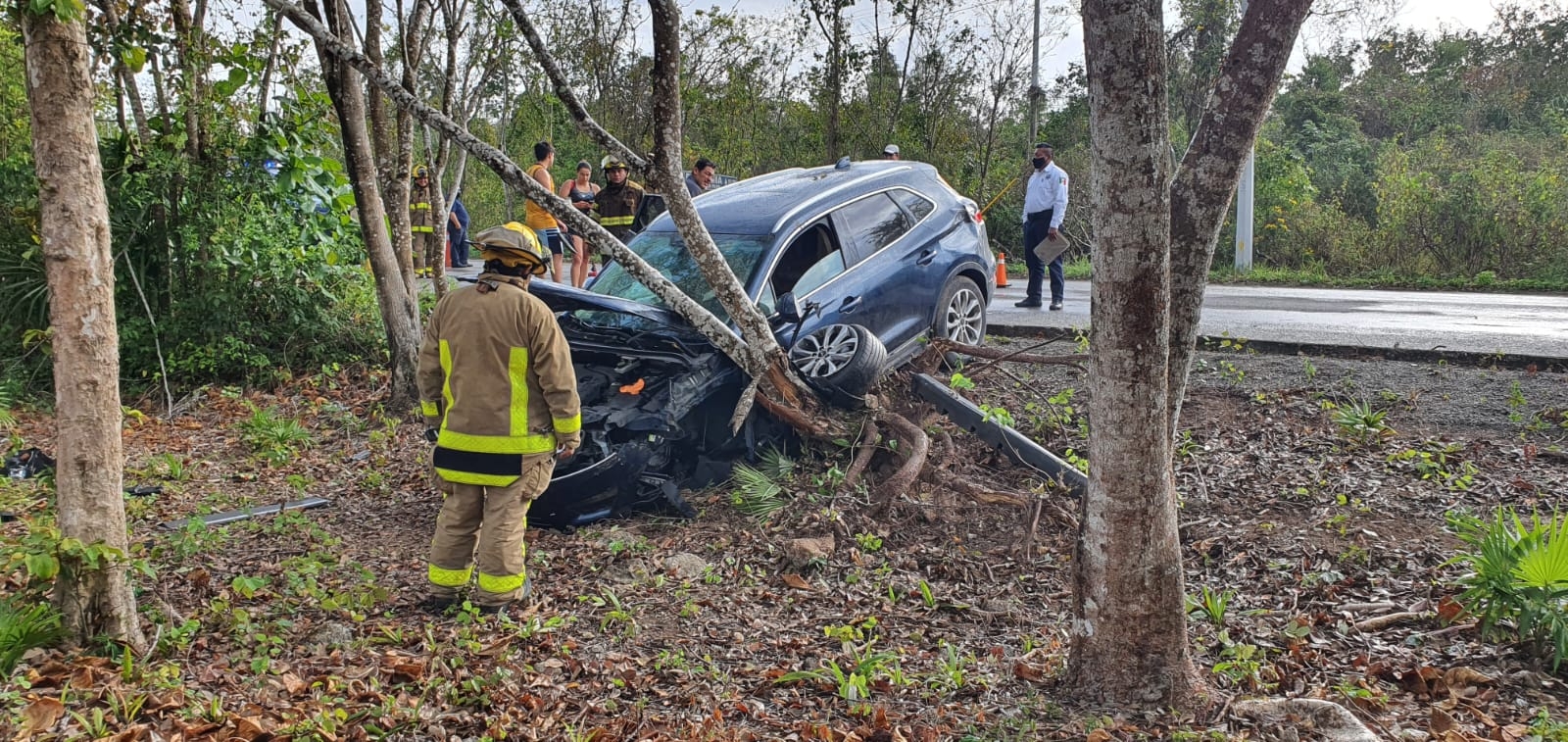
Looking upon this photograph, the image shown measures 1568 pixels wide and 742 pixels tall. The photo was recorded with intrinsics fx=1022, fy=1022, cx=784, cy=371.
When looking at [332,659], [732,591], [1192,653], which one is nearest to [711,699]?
[732,591]

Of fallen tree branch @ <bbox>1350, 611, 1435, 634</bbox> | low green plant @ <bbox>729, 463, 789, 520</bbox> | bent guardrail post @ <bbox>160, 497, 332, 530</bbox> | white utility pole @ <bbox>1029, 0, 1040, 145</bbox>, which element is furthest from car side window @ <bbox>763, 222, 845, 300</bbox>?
white utility pole @ <bbox>1029, 0, 1040, 145</bbox>

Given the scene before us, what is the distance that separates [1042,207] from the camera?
11.0 metres

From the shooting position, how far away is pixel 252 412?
26.2 feet

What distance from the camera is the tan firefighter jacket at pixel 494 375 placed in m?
4.50

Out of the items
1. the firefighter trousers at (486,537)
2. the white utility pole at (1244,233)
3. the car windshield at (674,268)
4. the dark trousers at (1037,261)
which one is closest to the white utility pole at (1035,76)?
Answer: the white utility pole at (1244,233)

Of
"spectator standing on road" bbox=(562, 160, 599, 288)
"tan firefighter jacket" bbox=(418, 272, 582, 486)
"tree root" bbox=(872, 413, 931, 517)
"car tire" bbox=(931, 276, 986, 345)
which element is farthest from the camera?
"spectator standing on road" bbox=(562, 160, 599, 288)

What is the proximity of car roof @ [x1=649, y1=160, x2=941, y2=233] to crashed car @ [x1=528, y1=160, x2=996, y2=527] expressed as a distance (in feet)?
0.05

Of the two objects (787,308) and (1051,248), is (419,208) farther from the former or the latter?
(787,308)

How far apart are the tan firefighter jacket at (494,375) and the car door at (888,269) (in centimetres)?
284

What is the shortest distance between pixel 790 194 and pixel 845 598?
3.39 m

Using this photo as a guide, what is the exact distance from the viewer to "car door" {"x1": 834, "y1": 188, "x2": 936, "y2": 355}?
7.06 m

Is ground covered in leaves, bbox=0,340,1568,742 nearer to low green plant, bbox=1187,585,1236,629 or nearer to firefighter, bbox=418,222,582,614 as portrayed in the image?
low green plant, bbox=1187,585,1236,629

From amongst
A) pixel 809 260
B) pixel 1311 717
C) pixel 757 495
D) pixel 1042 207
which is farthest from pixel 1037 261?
pixel 1311 717

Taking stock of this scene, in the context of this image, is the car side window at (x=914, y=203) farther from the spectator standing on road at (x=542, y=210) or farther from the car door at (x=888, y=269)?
the spectator standing on road at (x=542, y=210)
